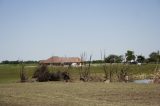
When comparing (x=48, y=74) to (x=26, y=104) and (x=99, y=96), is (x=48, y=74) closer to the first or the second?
(x=99, y=96)

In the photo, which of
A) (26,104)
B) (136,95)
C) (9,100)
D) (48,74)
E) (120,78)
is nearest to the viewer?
(26,104)

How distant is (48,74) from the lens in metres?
43.8

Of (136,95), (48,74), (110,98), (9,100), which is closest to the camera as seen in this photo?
(9,100)

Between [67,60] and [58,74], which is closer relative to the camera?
[58,74]

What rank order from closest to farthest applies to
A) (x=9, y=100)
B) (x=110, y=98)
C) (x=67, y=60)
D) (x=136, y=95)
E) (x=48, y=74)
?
(x=9, y=100), (x=110, y=98), (x=136, y=95), (x=48, y=74), (x=67, y=60)

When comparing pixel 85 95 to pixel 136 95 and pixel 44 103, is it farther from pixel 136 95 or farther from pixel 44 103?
pixel 44 103

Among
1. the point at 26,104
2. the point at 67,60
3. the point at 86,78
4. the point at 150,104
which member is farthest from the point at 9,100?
the point at 67,60

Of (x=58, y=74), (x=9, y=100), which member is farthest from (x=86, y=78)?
(x=9, y=100)

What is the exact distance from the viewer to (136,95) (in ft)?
71.8

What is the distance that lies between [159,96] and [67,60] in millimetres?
115029

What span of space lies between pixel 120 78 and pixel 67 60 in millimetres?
95580

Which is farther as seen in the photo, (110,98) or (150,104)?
(110,98)

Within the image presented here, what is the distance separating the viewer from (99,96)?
2155 cm

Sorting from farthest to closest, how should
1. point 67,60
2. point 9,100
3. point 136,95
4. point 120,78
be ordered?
point 67,60
point 120,78
point 136,95
point 9,100
